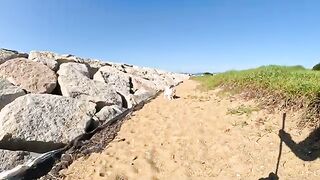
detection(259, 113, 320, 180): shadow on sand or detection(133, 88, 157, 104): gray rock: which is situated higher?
detection(133, 88, 157, 104): gray rock

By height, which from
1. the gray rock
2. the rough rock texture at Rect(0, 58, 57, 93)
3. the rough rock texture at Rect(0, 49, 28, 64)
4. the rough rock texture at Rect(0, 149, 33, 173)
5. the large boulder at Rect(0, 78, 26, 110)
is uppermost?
the rough rock texture at Rect(0, 49, 28, 64)

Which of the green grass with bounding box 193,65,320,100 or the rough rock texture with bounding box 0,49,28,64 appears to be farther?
the rough rock texture with bounding box 0,49,28,64

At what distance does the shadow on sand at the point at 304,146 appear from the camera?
869 cm

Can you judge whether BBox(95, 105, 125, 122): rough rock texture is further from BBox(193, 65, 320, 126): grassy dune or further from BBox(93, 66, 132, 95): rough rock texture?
BBox(193, 65, 320, 126): grassy dune

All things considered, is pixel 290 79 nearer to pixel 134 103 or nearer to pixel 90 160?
pixel 134 103

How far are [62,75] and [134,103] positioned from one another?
2946 mm

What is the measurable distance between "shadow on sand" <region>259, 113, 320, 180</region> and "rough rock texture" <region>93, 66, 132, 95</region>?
773cm

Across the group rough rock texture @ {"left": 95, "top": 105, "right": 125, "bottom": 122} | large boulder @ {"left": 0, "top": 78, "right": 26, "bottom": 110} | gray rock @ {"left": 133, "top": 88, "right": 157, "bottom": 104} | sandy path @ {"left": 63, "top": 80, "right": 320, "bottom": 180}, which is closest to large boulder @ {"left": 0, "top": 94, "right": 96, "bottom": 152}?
rough rock texture @ {"left": 95, "top": 105, "right": 125, "bottom": 122}

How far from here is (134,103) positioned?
47.0ft

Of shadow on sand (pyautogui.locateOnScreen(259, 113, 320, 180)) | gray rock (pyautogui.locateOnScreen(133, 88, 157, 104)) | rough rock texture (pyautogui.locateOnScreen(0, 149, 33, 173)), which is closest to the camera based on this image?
shadow on sand (pyautogui.locateOnScreen(259, 113, 320, 180))

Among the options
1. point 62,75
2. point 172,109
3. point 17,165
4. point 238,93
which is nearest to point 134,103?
point 172,109

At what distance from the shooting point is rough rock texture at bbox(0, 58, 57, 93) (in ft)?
43.5

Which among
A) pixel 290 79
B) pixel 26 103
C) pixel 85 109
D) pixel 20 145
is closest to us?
pixel 20 145

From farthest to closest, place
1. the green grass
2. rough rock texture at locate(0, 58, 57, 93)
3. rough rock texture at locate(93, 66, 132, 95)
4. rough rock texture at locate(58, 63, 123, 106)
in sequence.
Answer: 1. rough rock texture at locate(93, 66, 132, 95)
2. rough rock texture at locate(0, 58, 57, 93)
3. rough rock texture at locate(58, 63, 123, 106)
4. the green grass
